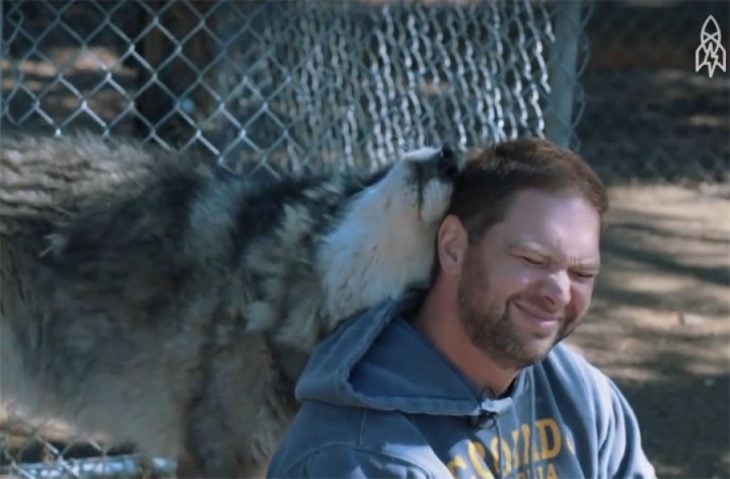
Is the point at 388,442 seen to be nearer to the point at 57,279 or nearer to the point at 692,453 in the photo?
the point at 57,279

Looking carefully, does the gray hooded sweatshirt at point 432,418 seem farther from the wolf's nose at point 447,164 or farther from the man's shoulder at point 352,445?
the wolf's nose at point 447,164

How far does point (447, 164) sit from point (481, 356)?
0.37 m

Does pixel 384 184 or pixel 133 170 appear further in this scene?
pixel 133 170

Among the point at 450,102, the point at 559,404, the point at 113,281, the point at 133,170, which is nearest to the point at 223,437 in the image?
the point at 113,281

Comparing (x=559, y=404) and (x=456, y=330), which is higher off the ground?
(x=456, y=330)

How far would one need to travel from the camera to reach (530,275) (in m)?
2.26

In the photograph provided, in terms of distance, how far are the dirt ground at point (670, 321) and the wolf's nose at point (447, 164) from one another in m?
2.20

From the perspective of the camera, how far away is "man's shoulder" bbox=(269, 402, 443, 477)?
2.17 metres

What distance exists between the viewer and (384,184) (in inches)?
109

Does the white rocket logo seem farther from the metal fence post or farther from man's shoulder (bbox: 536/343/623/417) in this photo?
man's shoulder (bbox: 536/343/623/417)

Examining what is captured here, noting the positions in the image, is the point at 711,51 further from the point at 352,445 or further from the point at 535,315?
Answer: the point at 352,445

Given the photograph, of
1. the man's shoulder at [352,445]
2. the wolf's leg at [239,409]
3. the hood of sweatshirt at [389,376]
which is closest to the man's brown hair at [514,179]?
the hood of sweatshirt at [389,376]

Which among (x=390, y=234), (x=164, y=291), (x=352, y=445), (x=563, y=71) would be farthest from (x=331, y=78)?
(x=352, y=445)

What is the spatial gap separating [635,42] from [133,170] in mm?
4304
